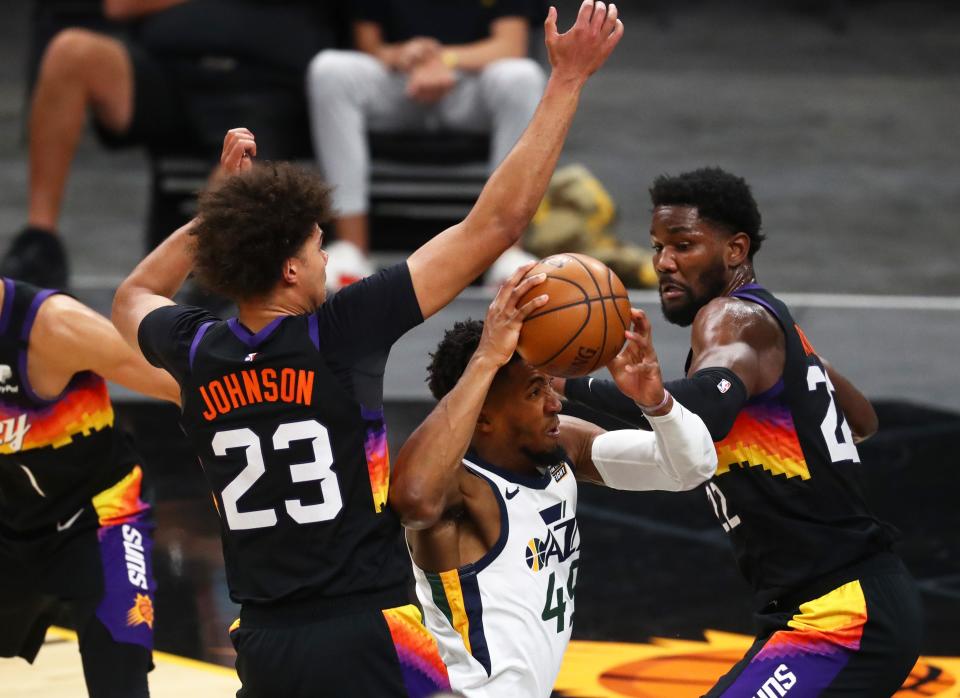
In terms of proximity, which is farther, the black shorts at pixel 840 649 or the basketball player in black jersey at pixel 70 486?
the basketball player in black jersey at pixel 70 486

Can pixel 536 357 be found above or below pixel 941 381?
above

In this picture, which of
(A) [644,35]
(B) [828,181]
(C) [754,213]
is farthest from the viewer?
(A) [644,35]

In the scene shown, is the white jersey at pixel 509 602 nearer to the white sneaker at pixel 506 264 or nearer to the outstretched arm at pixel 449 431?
the outstretched arm at pixel 449 431

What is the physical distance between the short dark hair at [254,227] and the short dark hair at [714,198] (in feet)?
4.01

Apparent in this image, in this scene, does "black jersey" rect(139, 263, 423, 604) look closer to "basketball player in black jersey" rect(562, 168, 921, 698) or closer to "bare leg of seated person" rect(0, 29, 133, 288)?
"basketball player in black jersey" rect(562, 168, 921, 698)

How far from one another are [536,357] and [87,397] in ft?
5.37

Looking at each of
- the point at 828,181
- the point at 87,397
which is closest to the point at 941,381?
the point at 828,181

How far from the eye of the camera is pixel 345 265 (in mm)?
8938

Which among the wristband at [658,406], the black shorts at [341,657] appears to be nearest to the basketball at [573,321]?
the wristband at [658,406]

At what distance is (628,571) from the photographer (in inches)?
246

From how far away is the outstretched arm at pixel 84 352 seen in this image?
4.37m

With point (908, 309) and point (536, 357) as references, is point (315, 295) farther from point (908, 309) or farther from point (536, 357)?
point (908, 309)

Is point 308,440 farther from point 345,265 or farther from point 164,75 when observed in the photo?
point 164,75

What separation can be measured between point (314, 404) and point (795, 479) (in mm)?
1361
